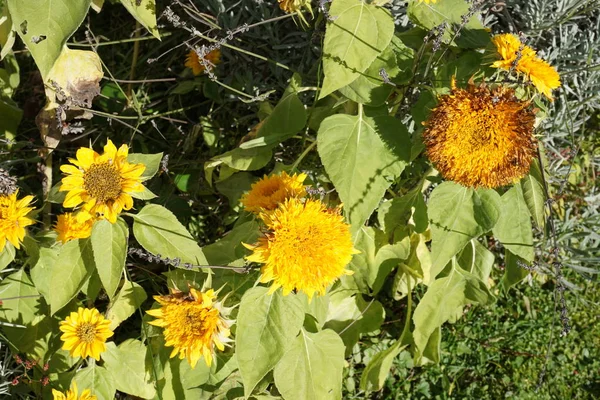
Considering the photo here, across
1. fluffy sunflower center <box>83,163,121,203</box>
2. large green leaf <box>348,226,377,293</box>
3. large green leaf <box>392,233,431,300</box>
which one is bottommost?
large green leaf <box>392,233,431,300</box>

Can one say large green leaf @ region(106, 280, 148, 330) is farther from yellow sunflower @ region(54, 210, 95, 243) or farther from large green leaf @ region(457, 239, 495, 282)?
large green leaf @ region(457, 239, 495, 282)

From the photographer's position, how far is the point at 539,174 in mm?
1669

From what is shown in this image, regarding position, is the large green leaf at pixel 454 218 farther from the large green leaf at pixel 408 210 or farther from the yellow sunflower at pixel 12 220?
the yellow sunflower at pixel 12 220

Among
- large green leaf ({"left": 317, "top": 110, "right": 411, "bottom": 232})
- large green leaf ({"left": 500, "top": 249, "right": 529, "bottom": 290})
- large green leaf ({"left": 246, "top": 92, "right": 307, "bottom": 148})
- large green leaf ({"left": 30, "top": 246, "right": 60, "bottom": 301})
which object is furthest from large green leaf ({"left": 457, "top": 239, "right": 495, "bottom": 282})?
large green leaf ({"left": 30, "top": 246, "right": 60, "bottom": 301})

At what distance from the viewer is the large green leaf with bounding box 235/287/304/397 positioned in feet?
4.72

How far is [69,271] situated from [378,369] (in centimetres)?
109

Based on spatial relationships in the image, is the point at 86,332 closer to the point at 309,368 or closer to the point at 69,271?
the point at 69,271

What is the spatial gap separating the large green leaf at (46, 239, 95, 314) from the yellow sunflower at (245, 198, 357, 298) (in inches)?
20.8

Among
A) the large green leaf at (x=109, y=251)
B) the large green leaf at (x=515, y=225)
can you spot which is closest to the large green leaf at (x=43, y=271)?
the large green leaf at (x=109, y=251)

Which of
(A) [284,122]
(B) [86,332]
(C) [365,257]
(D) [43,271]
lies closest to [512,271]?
(C) [365,257]

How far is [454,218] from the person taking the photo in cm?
155

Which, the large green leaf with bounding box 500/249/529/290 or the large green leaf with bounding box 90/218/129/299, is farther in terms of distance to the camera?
the large green leaf with bounding box 500/249/529/290

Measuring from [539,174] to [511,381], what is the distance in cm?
104

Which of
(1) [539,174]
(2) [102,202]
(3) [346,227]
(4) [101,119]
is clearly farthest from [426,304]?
(4) [101,119]
